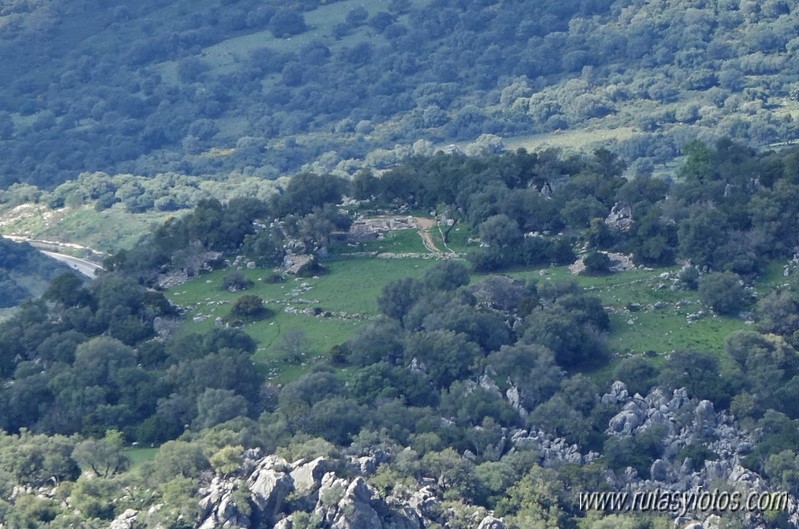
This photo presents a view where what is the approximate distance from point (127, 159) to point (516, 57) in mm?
29523

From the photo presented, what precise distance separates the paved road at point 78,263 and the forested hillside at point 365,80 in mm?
21251

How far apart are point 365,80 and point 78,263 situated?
167 feet

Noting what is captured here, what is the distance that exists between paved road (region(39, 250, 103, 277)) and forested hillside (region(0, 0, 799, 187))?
21251 millimetres

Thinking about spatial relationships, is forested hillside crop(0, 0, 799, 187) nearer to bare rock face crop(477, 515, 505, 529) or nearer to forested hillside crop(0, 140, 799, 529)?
forested hillside crop(0, 140, 799, 529)

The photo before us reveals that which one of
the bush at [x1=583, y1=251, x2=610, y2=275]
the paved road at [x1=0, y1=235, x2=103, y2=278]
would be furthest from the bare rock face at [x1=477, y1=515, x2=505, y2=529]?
the paved road at [x1=0, y1=235, x2=103, y2=278]

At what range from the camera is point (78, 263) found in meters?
131

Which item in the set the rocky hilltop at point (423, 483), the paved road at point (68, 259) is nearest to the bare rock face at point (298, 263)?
the rocky hilltop at point (423, 483)

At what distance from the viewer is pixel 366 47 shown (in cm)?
18450

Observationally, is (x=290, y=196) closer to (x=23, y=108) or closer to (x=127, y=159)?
(x=127, y=159)

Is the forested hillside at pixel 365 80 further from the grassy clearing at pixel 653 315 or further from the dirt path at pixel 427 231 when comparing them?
the grassy clearing at pixel 653 315

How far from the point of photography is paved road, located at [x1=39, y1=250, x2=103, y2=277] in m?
127

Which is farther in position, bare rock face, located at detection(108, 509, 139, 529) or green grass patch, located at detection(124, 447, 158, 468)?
green grass patch, located at detection(124, 447, 158, 468)

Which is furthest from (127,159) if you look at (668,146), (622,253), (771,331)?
(771,331)

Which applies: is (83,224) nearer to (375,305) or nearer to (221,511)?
(375,305)
